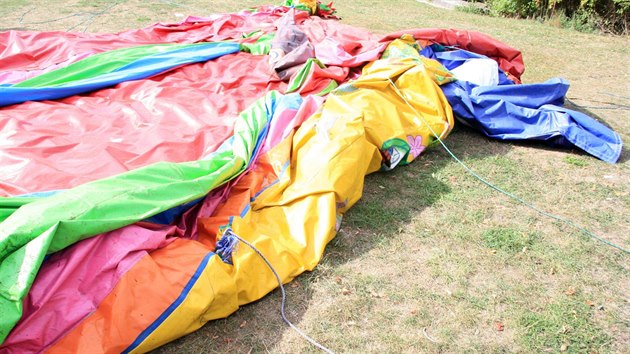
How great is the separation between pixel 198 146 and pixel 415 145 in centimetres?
154

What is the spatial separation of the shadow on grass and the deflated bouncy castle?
0.08 m

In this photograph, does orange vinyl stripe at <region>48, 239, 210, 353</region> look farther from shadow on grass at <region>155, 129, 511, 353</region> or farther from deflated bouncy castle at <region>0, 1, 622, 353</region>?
shadow on grass at <region>155, 129, 511, 353</region>

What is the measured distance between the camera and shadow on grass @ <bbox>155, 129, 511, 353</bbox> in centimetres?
219

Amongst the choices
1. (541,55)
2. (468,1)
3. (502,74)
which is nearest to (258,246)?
(502,74)

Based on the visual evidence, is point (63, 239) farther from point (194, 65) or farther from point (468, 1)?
point (468, 1)

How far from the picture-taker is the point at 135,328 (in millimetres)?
1979

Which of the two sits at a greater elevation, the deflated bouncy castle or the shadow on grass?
the deflated bouncy castle

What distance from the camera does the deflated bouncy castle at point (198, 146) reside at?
198 centimetres

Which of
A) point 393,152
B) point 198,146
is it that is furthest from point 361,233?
point 198,146

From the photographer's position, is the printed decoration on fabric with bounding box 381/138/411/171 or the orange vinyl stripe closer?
the orange vinyl stripe

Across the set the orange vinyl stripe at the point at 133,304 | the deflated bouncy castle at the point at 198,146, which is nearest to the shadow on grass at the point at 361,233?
the deflated bouncy castle at the point at 198,146

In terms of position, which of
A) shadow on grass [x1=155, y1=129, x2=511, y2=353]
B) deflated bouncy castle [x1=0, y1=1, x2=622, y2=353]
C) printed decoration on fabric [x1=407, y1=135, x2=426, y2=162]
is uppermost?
deflated bouncy castle [x1=0, y1=1, x2=622, y2=353]

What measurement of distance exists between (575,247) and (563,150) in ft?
4.14

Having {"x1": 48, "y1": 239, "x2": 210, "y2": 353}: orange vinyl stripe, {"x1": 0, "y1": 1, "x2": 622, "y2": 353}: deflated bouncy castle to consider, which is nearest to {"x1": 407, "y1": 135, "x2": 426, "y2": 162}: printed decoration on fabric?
{"x1": 0, "y1": 1, "x2": 622, "y2": 353}: deflated bouncy castle
